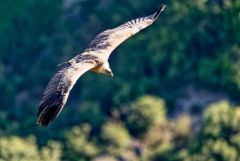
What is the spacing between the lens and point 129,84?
90312mm

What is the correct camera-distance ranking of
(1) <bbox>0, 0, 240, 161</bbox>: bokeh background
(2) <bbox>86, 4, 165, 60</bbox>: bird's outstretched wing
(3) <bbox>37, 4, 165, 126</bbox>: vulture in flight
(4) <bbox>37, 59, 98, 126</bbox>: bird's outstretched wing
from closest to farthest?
1. (4) <bbox>37, 59, 98, 126</bbox>: bird's outstretched wing
2. (3) <bbox>37, 4, 165, 126</bbox>: vulture in flight
3. (2) <bbox>86, 4, 165, 60</bbox>: bird's outstretched wing
4. (1) <bbox>0, 0, 240, 161</bbox>: bokeh background

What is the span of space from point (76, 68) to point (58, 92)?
1.62 meters

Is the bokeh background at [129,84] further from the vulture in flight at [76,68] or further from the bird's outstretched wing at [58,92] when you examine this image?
the bird's outstretched wing at [58,92]

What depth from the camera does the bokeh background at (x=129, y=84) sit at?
79188mm

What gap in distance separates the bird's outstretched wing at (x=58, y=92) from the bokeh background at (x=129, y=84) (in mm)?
27008

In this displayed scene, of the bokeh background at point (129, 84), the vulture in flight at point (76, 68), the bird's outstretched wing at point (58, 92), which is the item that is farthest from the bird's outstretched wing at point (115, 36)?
the bokeh background at point (129, 84)

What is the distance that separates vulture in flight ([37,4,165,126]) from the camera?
46.5m

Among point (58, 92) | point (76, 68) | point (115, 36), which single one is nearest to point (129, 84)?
point (115, 36)

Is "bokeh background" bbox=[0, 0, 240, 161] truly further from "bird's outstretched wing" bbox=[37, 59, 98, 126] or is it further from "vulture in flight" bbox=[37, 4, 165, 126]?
"bird's outstretched wing" bbox=[37, 59, 98, 126]

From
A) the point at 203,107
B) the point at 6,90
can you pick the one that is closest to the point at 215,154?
the point at 203,107

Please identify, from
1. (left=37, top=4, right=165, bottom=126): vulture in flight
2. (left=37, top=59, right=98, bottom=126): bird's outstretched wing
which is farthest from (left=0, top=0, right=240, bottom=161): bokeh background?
(left=37, top=59, right=98, bottom=126): bird's outstretched wing

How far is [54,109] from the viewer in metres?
46.4

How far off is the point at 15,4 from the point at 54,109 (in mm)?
58925

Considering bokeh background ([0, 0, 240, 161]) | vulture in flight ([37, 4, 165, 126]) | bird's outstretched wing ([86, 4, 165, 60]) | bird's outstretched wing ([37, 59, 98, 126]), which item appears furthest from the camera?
bokeh background ([0, 0, 240, 161])
